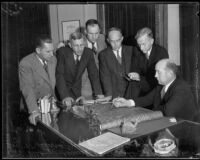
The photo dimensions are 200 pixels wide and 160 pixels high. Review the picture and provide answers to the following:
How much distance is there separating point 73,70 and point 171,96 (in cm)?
130

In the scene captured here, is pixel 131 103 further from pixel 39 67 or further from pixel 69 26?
pixel 69 26

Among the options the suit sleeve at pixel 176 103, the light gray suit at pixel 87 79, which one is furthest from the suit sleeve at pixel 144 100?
the light gray suit at pixel 87 79

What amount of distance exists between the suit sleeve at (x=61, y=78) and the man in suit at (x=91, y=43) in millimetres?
275

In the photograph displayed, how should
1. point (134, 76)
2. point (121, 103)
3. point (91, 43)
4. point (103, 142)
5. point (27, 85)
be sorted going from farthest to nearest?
point (91, 43), point (134, 76), point (27, 85), point (121, 103), point (103, 142)

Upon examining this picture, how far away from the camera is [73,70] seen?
10.0 feet

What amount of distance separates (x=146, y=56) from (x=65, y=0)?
1.45 m

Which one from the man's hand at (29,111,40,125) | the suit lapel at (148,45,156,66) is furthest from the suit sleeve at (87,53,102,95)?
the man's hand at (29,111,40,125)

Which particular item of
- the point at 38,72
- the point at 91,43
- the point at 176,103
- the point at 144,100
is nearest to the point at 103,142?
the point at 176,103

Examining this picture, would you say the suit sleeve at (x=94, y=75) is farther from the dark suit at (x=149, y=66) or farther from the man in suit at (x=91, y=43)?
the dark suit at (x=149, y=66)

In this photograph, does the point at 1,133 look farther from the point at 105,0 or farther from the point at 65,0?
the point at 105,0

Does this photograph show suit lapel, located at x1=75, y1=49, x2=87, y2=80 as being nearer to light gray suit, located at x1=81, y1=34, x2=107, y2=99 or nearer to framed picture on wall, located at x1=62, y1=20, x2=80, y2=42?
light gray suit, located at x1=81, y1=34, x2=107, y2=99

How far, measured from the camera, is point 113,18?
4.03m

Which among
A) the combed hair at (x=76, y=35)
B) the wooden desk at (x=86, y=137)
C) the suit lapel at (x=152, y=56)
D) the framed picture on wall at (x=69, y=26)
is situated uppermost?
the framed picture on wall at (x=69, y=26)

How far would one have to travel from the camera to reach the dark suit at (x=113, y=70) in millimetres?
3143
